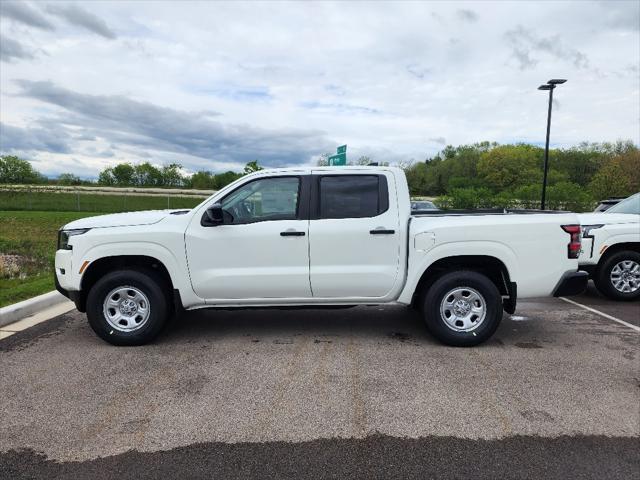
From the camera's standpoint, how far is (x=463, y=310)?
16.9ft

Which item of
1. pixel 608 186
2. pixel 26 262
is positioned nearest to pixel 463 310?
pixel 26 262

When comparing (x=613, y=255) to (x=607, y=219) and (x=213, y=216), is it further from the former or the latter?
(x=213, y=216)

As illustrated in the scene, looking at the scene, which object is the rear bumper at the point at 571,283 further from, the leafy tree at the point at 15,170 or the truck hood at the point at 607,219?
the leafy tree at the point at 15,170

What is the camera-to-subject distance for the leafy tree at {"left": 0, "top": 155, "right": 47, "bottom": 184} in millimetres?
102438

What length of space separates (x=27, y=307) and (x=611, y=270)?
336 inches

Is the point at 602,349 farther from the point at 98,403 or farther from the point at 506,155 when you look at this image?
the point at 506,155

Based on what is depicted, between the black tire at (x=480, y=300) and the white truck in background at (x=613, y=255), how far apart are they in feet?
11.0

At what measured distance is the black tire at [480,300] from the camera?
198 inches

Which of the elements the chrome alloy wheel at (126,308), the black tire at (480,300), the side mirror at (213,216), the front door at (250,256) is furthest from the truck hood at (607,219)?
the chrome alloy wheel at (126,308)

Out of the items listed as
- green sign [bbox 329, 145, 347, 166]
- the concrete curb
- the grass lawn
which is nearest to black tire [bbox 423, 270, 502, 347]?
the concrete curb

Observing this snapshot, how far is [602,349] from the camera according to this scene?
5.11 m

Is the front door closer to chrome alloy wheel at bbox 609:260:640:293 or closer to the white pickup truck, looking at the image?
the white pickup truck

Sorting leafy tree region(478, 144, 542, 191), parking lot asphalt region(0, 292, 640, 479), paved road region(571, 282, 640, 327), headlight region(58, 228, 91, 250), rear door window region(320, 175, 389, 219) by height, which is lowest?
paved road region(571, 282, 640, 327)

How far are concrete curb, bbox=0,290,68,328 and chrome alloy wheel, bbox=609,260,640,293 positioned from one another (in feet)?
27.6
